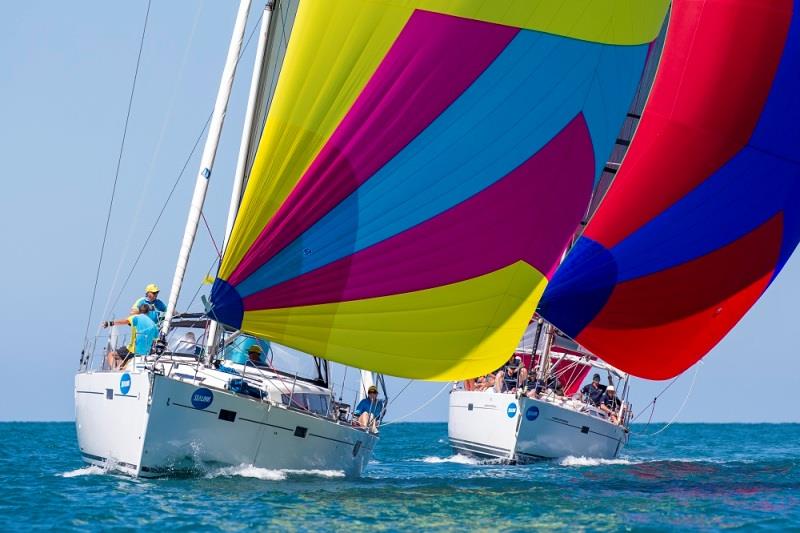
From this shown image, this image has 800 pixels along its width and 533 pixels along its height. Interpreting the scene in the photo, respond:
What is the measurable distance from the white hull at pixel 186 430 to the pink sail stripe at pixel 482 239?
142 centimetres

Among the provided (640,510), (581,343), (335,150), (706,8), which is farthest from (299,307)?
(706,8)

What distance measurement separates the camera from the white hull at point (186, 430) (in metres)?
15.3

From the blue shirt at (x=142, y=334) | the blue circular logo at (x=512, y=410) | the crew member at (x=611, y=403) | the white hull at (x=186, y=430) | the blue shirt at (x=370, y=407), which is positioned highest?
the crew member at (x=611, y=403)

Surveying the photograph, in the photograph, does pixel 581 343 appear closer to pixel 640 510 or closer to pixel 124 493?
pixel 640 510

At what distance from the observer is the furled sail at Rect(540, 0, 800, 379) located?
22094mm

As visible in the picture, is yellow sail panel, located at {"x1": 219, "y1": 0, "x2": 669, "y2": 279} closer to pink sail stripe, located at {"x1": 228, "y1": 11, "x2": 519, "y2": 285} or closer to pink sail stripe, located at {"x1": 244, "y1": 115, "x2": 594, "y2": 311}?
pink sail stripe, located at {"x1": 228, "y1": 11, "x2": 519, "y2": 285}

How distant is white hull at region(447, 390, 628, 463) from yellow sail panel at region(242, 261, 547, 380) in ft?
21.8

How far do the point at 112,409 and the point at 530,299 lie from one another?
5418mm

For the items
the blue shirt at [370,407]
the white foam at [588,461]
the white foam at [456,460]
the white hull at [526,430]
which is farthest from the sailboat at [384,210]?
the white foam at [456,460]

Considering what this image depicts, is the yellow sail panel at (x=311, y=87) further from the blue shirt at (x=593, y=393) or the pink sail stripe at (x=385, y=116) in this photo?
the blue shirt at (x=593, y=393)

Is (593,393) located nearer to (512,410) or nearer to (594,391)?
(594,391)

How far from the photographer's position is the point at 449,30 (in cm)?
1548

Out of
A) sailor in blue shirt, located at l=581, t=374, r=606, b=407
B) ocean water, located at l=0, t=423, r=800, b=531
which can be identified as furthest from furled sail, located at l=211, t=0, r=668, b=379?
sailor in blue shirt, located at l=581, t=374, r=606, b=407

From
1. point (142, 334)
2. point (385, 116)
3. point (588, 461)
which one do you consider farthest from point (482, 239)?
point (588, 461)
